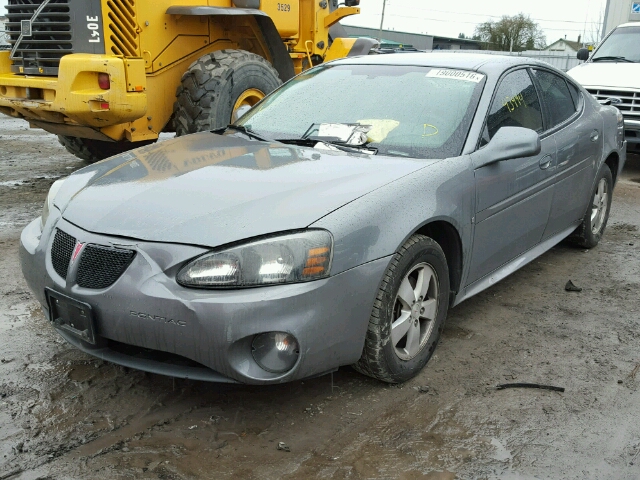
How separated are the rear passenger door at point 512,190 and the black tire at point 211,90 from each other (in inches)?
130

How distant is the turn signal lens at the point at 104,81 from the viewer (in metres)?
5.93

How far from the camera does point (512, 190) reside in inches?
148

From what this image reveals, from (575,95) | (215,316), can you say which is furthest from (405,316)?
(575,95)

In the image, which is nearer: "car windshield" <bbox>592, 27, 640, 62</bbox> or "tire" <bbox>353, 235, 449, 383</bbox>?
"tire" <bbox>353, 235, 449, 383</bbox>

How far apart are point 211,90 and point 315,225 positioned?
14.0 ft

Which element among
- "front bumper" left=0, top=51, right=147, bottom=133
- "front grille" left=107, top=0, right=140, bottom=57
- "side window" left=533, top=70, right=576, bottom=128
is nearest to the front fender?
"side window" left=533, top=70, right=576, bottom=128

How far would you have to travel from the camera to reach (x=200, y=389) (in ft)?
10.2

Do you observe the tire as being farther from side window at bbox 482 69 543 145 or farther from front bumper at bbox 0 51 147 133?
front bumper at bbox 0 51 147 133

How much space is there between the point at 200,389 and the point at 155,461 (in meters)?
0.56

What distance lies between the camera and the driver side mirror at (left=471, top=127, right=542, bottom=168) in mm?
3518

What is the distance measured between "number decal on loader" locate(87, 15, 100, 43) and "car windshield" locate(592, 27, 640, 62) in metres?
7.05

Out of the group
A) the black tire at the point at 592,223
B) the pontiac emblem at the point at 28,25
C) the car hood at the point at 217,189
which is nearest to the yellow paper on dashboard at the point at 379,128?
the car hood at the point at 217,189

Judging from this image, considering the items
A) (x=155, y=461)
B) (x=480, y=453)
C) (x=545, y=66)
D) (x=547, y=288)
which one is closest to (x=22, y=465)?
(x=155, y=461)

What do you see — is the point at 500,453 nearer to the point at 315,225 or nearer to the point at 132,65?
the point at 315,225
